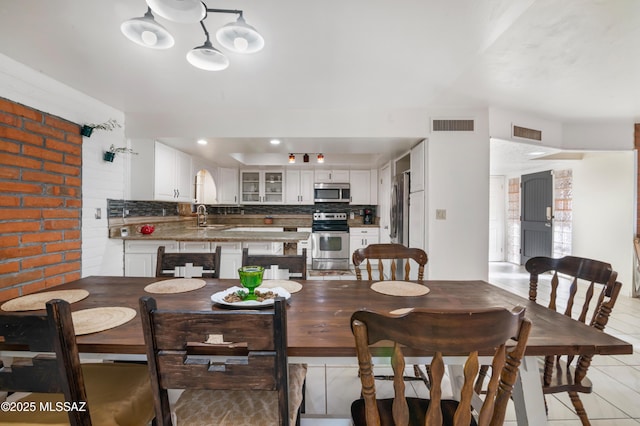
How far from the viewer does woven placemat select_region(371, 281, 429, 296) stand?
1449mm

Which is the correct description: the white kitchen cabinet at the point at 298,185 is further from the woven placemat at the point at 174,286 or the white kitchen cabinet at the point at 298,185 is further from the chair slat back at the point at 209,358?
the chair slat back at the point at 209,358

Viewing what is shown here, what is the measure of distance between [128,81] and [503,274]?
6.21 m

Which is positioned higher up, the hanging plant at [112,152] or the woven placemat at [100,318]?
the hanging plant at [112,152]

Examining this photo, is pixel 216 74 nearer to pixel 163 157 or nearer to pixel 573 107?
pixel 163 157

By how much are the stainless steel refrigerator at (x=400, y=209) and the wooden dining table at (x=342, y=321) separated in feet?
7.16

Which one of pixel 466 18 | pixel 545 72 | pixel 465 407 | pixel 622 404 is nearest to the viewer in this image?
pixel 465 407

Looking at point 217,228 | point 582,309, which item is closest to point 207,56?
point 582,309

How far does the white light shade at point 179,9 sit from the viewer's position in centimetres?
115

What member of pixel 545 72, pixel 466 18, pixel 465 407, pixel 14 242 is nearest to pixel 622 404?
pixel 465 407

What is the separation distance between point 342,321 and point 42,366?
90cm

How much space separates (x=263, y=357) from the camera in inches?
30.7

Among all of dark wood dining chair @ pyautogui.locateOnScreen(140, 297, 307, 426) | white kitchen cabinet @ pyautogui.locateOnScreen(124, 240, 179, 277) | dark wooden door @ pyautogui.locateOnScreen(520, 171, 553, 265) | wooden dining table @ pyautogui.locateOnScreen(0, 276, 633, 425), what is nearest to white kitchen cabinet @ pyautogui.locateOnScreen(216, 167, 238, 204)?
white kitchen cabinet @ pyautogui.locateOnScreen(124, 240, 179, 277)

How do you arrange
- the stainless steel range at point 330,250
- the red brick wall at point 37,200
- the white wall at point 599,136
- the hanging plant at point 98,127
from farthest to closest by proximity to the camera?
the stainless steel range at point 330,250 → the white wall at point 599,136 → the hanging plant at point 98,127 → the red brick wall at point 37,200

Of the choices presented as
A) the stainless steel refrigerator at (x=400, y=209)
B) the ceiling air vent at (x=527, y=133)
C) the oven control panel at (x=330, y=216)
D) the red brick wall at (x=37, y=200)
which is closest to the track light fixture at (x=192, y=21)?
the red brick wall at (x=37, y=200)
